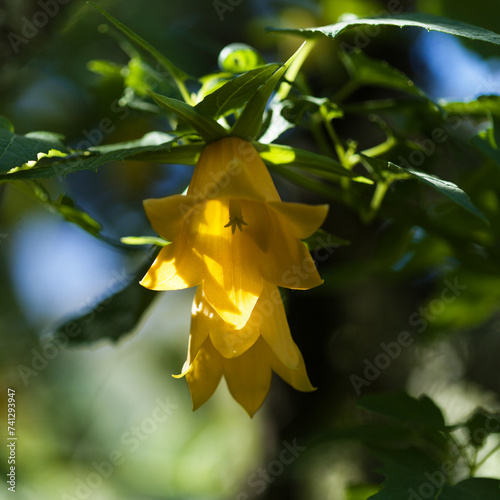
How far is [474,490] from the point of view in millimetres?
602

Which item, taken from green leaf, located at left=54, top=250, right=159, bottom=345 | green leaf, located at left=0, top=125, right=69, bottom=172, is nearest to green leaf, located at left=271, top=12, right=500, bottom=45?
green leaf, located at left=0, top=125, right=69, bottom=172

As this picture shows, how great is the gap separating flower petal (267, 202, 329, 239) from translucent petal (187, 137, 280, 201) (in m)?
0.02

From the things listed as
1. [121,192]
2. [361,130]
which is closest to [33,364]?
[121,192]

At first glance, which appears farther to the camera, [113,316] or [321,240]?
[113,316]

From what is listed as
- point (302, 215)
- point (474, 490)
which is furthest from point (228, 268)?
point (474, 490)

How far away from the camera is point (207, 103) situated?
0.53 meters

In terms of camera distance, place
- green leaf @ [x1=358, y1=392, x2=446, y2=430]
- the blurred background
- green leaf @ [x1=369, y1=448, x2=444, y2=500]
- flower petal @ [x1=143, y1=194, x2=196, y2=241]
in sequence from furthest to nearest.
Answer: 1. the blurred background
2. green leaf @ [x1=358, y1=392, x2=446, y2=430]
3. green leaf @ [x1=369, y1=448, x2=444, y2=500]
4. flower petal @ [x1=143, y1=194, x2=196, y2=241]

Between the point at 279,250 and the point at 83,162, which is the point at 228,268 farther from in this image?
the point at 83,162

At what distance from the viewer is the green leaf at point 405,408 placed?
26.8 inches

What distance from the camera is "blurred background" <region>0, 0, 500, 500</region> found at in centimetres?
99

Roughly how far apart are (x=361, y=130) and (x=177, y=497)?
1.57 metres

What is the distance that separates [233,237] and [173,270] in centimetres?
8

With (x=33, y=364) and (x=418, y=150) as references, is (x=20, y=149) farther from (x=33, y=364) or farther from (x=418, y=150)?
(x=33, y=364)

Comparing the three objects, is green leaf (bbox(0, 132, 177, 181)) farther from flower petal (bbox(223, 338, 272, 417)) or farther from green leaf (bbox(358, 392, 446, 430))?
green leaf (bbox(358, 392, 446, 430))
